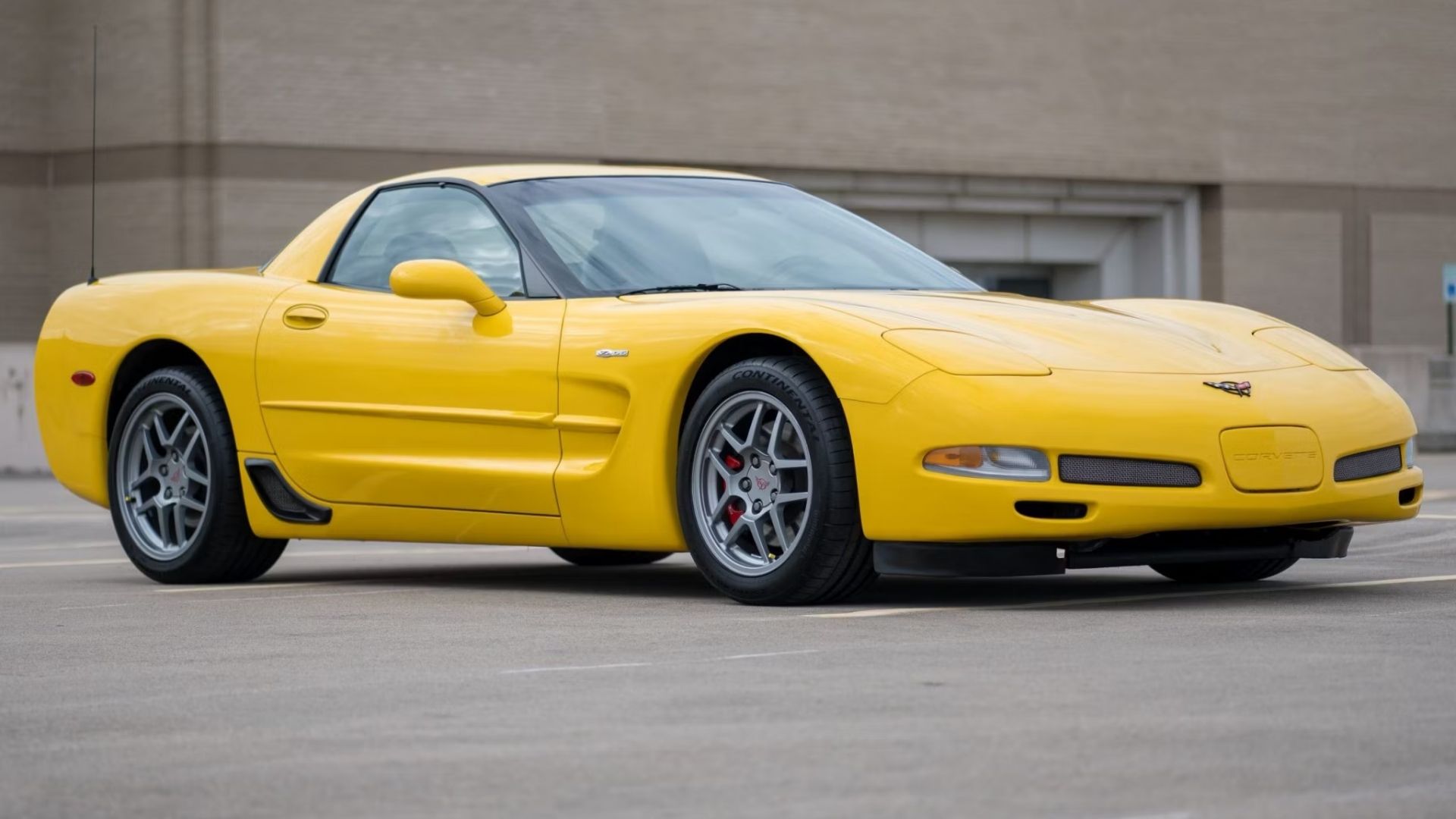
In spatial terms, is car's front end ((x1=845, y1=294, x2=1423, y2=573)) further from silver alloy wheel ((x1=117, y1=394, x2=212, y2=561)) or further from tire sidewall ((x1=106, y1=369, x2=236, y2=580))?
silver alloy wheel ((x1=117, y1=394, x2=212, y2=561))

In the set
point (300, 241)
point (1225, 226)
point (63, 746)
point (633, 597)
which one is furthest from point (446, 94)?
point (63, 746)

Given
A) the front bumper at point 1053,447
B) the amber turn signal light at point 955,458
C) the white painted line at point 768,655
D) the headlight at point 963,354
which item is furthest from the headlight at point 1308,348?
the white painted line at point 768,655

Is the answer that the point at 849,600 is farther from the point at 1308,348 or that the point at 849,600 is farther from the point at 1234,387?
the point at 1308,348

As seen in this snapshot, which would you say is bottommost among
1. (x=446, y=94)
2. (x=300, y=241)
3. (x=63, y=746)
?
(x=63, y=746)

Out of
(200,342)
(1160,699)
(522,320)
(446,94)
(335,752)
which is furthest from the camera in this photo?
(446,94)

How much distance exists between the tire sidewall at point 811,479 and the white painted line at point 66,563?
361 cm

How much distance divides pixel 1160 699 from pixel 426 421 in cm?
348

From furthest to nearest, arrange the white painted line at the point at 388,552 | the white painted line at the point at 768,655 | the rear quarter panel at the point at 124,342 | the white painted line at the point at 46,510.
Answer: the white painted line at the point at 46,510 → the white painted line at the point at 388,552 → the rear quarter panel at the point at 124,342 → the white painted line at the point at 768,655

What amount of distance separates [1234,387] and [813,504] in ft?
3.94

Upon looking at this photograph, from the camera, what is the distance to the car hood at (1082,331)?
21.5ft

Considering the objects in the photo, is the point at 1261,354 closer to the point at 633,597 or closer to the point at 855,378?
the point at 855,378

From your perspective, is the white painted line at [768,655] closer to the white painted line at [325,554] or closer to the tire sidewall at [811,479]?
the tire sidewall at [811,479]

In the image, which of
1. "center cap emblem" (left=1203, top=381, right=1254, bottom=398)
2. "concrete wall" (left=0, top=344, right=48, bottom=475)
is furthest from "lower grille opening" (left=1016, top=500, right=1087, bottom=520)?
"concrete wall" (left=0, top=344, right=48, bottom=475)

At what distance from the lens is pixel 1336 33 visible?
105ft
